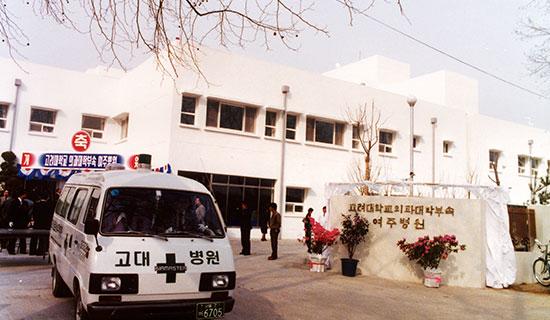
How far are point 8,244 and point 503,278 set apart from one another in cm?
1376

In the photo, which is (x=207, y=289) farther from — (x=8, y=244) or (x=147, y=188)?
(x=8, y=244)

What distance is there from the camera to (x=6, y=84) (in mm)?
22422

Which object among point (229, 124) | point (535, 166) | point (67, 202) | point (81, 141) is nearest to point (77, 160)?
point (81, 141)

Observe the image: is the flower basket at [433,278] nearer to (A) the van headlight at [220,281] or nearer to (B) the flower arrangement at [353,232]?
Result: (B) the flower arrangement at [353,232]

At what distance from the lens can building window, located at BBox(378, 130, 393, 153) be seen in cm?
2644

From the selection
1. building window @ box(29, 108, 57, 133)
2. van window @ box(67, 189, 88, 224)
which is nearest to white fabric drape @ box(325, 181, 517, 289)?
van window @ box(67, 189, 88, 224)

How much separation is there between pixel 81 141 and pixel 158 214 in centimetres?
1755

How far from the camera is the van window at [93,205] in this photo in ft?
20.2

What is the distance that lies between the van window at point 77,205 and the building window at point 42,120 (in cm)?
1779

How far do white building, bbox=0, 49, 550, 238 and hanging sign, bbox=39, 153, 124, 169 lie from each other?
5.50 ft

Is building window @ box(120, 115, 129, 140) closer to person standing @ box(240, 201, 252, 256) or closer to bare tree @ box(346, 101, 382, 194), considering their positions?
person standing @ box(240, 201, 252, 256)

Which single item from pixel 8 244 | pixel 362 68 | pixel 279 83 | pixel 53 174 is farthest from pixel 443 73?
pixel 8 244

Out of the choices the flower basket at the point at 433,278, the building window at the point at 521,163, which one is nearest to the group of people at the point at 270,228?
the flower basket at the point at 433,278

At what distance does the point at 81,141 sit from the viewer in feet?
71.9
